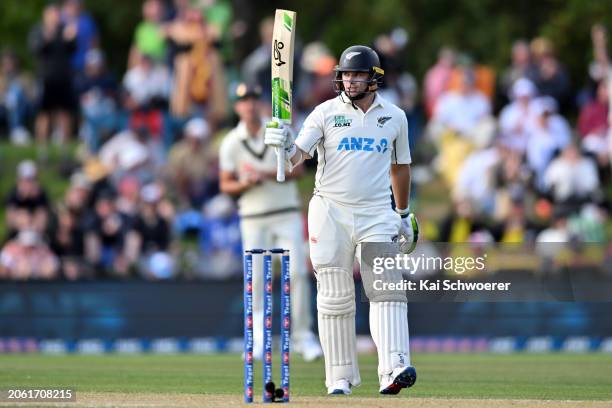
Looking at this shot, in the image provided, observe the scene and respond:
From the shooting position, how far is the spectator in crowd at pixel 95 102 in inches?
969

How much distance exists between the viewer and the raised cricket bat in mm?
10344

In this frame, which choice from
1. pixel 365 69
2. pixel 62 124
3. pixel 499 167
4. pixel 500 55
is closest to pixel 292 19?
pixel 365 69

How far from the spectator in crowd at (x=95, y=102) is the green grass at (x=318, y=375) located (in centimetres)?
801

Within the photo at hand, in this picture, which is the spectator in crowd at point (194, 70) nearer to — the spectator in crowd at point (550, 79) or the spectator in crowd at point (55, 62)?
the spectator in crowd at point (55, 62)

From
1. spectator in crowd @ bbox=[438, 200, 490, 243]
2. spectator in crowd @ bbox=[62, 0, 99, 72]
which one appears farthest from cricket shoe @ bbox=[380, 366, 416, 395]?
spectator in crowd @ bbox=[62, 0, 99, 72]

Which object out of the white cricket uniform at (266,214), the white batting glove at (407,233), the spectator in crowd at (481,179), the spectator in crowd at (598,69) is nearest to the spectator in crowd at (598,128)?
the spectator in crowd at (598,69)

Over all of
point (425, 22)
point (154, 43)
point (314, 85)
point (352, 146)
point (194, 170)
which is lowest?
point (352, 146)

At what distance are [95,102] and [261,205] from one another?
→ 30.9ft

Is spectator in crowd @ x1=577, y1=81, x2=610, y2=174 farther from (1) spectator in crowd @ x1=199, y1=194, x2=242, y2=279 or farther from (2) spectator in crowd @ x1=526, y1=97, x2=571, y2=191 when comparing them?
(1) spectator in crowd @ x1=199, y1=194, x2=242, y2=279

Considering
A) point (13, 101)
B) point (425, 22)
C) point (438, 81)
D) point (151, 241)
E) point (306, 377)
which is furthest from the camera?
point (425, 22)

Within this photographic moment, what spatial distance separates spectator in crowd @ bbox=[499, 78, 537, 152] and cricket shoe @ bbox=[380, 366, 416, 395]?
39.9 ft

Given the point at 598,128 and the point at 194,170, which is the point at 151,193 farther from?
the point at 598,128

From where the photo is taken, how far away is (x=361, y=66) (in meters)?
10.9

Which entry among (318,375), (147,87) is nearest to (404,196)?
(318,375)
